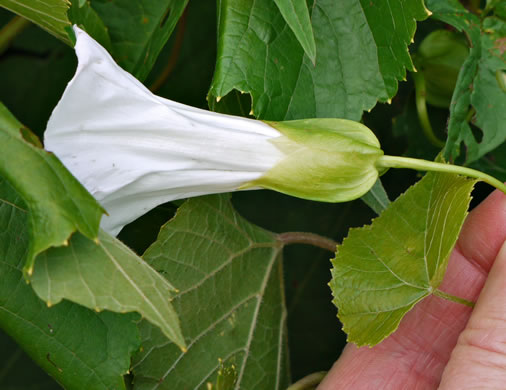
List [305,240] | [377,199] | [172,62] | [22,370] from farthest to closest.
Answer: [22,370] < [172,62] < [305,240] < [377,199]

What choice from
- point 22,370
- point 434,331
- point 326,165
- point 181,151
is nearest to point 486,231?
point 434,331

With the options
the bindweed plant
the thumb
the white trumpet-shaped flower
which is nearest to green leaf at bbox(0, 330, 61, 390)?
the bindweed plant

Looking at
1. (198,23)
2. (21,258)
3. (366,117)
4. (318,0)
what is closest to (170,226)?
(21,258)

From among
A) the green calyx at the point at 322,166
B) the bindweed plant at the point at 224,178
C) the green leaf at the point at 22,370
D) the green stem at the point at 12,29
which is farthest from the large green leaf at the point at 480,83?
the green leaf at the point at 22,370

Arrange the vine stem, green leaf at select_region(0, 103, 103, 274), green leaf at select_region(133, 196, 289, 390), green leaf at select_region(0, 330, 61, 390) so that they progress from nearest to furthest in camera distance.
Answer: green leaf at select_region(0, 103, 103, 274), green leaf at select_region(133, 196, 289, 390), the vine stem, green leaf at select_region(0, 330, 61, 390)

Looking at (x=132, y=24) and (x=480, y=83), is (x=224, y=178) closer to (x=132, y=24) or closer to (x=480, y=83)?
(x=132, y=24)

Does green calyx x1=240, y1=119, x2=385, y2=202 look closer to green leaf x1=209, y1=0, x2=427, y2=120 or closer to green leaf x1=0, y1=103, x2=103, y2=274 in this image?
green leaf x1=209, y1=0, x2=427, y2=120

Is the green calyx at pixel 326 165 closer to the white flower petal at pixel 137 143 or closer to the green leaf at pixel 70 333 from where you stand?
the white flower petal at pixel 137 143

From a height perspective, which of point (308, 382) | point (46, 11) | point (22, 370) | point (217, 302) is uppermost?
point (46, 11)
